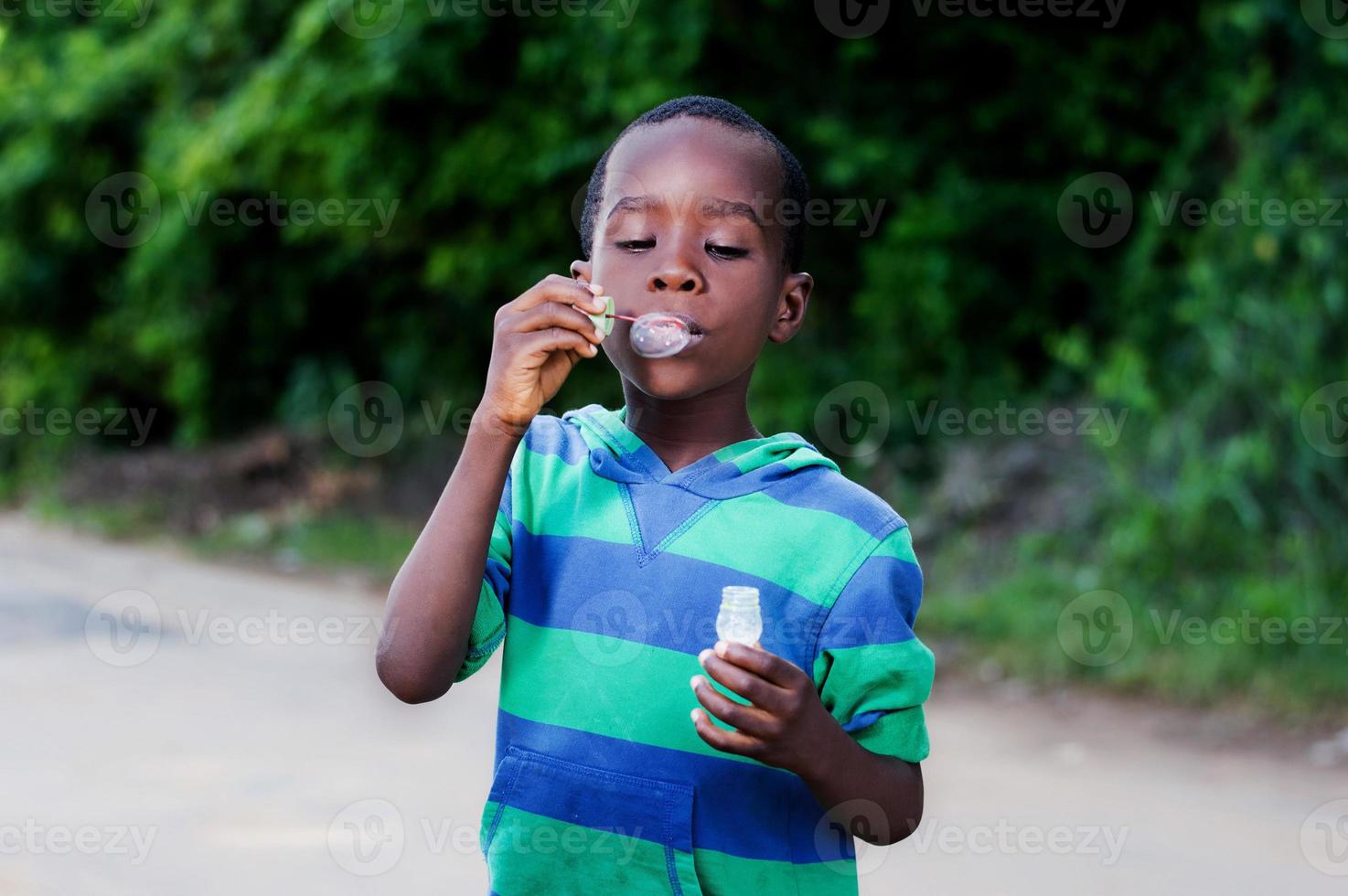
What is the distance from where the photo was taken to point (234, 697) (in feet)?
18.2

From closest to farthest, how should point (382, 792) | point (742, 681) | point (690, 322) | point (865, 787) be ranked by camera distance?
point (742, 681)
point (865, 787)
point (690, 322)
point (382, 792)

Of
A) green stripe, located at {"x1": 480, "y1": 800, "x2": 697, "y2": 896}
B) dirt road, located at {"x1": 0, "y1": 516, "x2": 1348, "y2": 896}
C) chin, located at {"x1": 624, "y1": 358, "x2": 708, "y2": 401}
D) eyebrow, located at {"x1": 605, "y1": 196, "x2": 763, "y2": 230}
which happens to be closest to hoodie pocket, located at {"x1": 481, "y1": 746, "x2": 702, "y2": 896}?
green stripe, located at {"x1": 480, "y1": 800, "x2": 697, "y2": 896}

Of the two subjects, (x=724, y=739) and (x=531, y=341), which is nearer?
(x=724, y=739)

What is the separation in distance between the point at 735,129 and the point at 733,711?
0.77 meters

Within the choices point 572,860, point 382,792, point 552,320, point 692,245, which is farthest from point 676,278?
point 382,792

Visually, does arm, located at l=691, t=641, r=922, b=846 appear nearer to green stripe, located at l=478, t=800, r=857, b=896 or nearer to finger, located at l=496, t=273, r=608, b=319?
green stripe, located at l=478, t=800, r=857, b=896

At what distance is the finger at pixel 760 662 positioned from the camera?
1555 mm

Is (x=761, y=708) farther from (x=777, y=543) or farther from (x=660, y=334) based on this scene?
(x=660, y=334)

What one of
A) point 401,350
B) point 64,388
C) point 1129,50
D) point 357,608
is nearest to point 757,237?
point 357,608

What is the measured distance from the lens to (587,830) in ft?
5.76

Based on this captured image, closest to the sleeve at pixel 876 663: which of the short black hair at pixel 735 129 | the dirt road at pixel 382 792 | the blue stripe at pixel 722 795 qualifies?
the blue stripe at pixel 722 795

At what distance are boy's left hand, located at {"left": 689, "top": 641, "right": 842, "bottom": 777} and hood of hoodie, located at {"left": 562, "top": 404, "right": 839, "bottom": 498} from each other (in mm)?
297

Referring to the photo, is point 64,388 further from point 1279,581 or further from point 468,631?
point 468,631

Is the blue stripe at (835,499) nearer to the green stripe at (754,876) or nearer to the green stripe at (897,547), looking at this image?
the green stripe at (897,547)
